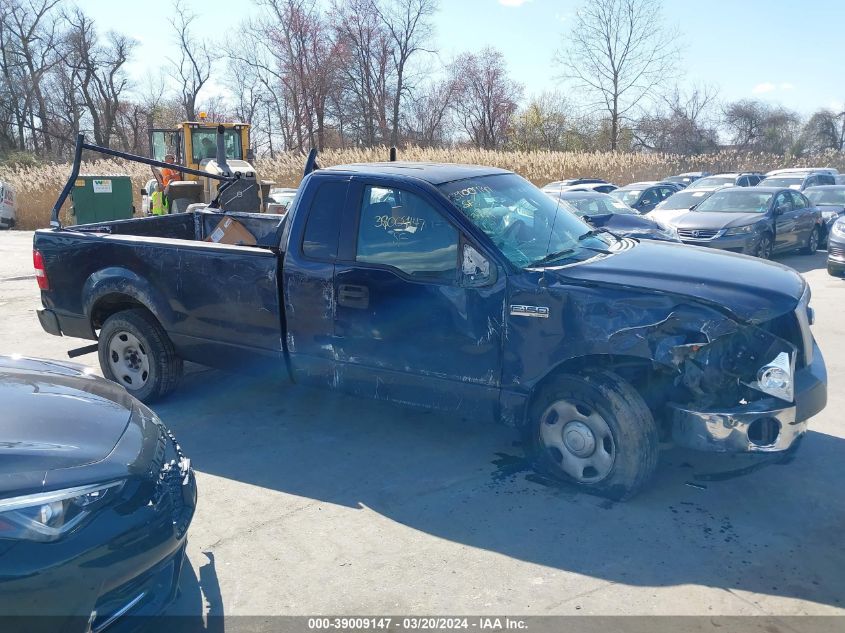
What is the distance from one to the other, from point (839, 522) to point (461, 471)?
2165 mm

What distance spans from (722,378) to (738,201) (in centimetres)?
1157

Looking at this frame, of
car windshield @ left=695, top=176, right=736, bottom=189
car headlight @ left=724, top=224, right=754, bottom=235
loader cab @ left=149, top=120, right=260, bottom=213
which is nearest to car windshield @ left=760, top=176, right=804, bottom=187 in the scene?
car windshield @ left=695, top=176, right=736, bottom=189

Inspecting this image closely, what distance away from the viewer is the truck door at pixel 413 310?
442cm

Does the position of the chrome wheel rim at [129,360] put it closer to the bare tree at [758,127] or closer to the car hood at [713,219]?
the car hood at [713,219]

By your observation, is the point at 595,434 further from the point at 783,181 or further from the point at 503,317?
the point at 783,181

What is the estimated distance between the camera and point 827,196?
17.8 metres

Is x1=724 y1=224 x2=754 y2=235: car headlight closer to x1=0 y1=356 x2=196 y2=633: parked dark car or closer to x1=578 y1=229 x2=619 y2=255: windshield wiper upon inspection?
x1=578 y1=229 x2=619 y2=255: windshield wiper

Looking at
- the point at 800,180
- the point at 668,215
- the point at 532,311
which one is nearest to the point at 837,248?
the point at 668,215

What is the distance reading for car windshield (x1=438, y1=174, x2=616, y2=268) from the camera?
4.55 m

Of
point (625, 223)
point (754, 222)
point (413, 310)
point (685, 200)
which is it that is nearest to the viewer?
point (413, 310)

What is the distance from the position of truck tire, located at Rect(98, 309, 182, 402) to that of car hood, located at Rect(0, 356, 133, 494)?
1945 mm

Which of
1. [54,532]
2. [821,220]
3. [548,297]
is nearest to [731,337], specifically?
[548,297]

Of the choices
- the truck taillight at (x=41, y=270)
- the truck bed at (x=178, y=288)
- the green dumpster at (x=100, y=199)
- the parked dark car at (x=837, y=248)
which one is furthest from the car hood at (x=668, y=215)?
the green dumpster at (x=100, y=199)

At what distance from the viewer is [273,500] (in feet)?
14.5
